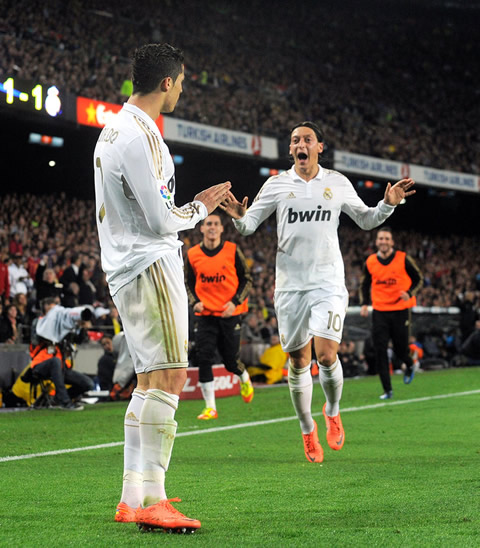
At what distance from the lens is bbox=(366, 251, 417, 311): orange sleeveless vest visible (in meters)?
12.3

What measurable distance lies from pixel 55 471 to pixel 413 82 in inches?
1494

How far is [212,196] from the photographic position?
14.3ft

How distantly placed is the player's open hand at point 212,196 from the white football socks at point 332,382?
2699 millimetres

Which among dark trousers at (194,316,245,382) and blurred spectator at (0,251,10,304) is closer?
dark trousers at (194,316,245,382)

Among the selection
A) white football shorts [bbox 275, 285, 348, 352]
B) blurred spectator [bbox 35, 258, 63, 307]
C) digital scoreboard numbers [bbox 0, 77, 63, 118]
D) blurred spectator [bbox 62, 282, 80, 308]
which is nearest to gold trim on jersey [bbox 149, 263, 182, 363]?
white football shorts [bbox 275, 285, 348, 352]

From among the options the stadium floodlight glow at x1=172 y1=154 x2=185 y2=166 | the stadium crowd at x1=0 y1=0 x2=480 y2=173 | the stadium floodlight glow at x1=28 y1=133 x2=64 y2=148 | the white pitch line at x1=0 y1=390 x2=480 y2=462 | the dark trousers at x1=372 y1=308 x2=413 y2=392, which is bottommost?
the white pitch line at x1=0 y1=390 x2=480 y2=462

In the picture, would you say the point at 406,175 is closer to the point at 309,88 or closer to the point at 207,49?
the point at 309,88

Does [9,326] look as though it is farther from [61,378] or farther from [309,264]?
[309,264]

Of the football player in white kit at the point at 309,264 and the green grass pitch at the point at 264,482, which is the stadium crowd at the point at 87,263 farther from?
the football player in white kit at the point at 309,264

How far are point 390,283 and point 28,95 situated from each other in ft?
23.3

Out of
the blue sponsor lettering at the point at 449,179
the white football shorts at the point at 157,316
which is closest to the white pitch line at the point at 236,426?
the white football shorts at the point at 157,316

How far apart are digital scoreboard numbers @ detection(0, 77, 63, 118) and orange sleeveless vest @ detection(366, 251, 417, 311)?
659 cm

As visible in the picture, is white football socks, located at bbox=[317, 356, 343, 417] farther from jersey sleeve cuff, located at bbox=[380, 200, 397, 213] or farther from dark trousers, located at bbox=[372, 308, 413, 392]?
dark trousers, located at bbox=[372, 308, 413, 392]

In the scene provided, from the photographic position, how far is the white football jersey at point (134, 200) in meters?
3.91
